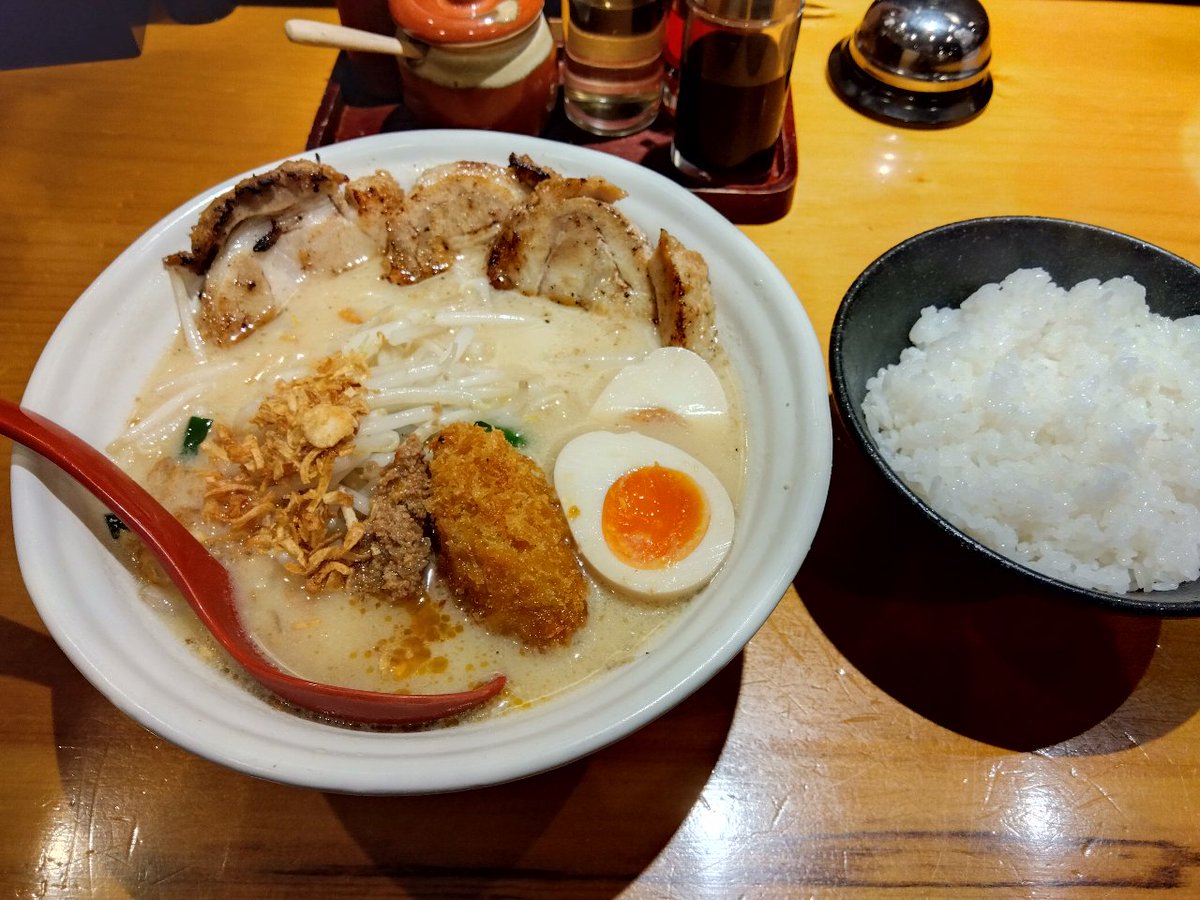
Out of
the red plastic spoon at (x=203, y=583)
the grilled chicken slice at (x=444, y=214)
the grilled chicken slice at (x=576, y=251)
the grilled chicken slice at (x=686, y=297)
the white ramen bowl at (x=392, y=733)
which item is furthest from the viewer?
the grilled chicken slice at (x=444, y=214)

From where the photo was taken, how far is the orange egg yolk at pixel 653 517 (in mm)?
1352

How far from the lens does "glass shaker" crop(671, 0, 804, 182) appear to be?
1912 mm

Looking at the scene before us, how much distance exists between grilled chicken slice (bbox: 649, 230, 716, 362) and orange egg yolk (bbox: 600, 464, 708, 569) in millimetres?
324

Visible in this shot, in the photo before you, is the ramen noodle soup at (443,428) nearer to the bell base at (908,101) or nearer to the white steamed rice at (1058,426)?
the white steamed rice at (1058,426)

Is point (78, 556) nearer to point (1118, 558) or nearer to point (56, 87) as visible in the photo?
point (1118, 558)

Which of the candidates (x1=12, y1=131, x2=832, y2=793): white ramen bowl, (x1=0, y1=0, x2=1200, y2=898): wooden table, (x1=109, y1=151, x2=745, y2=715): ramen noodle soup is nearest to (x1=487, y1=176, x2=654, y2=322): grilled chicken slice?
(x1=109, y1=151, x2=745, y2=715): ramen noodle soup

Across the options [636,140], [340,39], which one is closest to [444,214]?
[340,39]

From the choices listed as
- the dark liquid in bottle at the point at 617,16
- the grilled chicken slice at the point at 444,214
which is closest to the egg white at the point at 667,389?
the grilled chicken slice at the point at 444,214

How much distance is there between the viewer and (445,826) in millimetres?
1264

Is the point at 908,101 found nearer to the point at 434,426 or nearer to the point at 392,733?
the point at 434,426

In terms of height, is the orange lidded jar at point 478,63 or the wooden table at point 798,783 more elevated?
the orange lidded jar at point 478,63

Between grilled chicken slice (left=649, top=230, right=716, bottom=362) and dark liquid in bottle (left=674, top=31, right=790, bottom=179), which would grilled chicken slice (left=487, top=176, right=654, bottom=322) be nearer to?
grilled chicken slice (left=649, top=230, right=716, bottom=362)

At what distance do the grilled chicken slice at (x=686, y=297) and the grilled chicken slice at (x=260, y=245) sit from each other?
0.82 meters

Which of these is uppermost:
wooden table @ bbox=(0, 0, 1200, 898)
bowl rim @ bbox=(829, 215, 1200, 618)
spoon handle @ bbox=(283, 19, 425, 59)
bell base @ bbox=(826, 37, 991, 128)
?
spoon handle @ bbox=(283, 19, 425, 59)
